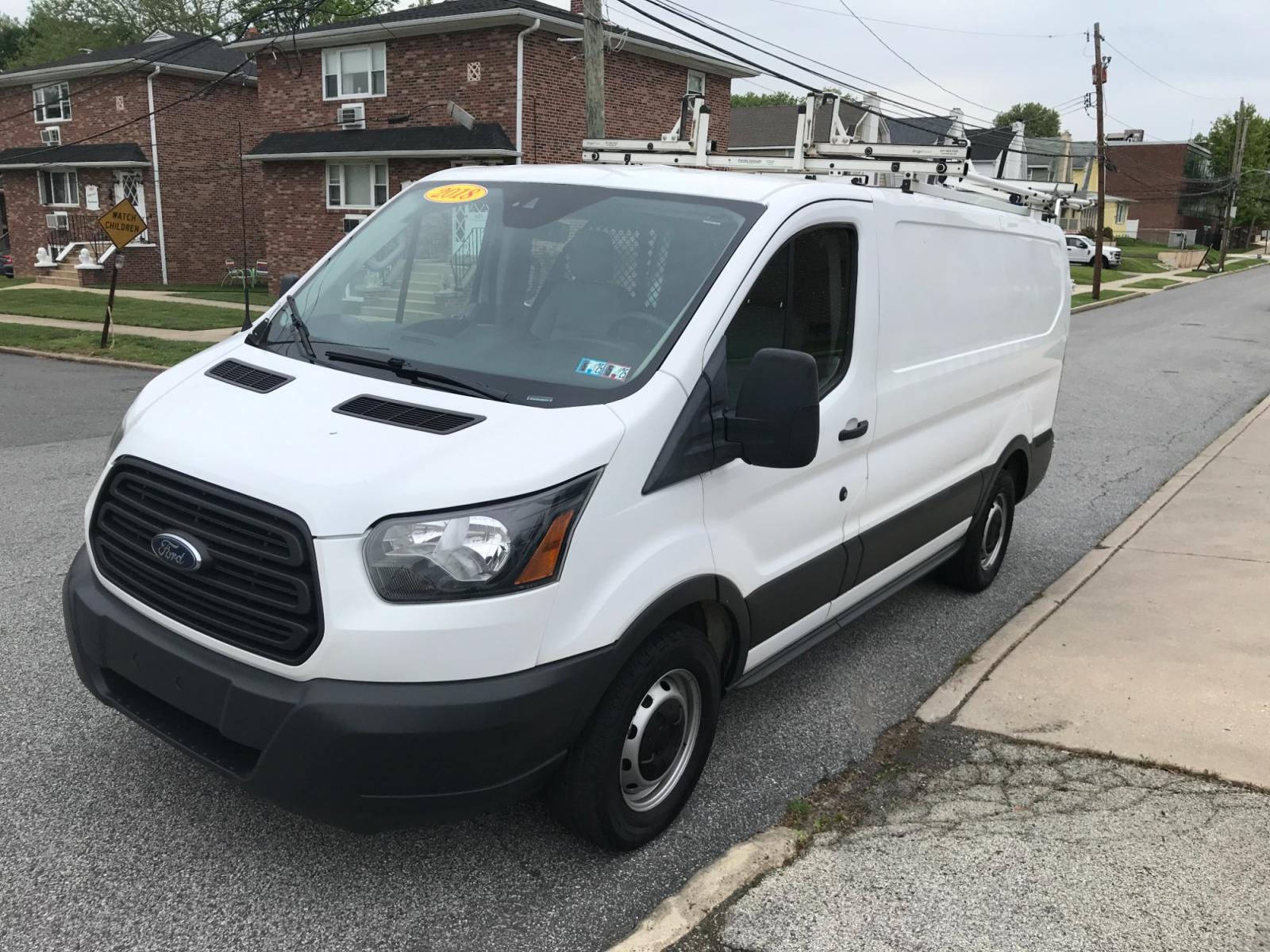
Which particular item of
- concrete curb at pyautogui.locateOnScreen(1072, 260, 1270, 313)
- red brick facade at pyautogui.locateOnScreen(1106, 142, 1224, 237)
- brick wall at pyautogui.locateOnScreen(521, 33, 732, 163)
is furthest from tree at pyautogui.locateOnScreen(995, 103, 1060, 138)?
brick wall at pyautogui.locateOnScreen(521, 33, 732, 163)

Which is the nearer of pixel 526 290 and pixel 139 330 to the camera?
pixel 526 290

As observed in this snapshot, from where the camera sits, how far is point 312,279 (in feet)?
13.5

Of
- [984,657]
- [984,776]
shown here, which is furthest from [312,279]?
[984,657]

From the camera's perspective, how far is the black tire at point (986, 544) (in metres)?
5.81

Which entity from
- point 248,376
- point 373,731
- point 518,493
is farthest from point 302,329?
point 373,731

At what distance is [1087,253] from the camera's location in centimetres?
4872

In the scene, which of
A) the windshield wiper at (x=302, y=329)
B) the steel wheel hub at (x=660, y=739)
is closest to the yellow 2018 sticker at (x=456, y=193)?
the windshield wiper at (x=302, y=329)

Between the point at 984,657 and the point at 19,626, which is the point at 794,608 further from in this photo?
the point at 19,626

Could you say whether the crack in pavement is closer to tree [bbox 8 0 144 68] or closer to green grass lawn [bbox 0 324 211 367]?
green grass lawn [bbox 0 324 211 367]

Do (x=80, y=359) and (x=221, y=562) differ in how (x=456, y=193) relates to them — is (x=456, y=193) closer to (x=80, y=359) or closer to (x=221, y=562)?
(x=221, y=562)

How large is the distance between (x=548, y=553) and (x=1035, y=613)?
153 inches

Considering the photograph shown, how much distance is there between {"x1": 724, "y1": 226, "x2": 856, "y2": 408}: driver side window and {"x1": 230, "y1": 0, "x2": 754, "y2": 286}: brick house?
1953 cm

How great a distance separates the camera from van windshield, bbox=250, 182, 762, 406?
329 cm

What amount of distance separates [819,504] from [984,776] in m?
1.22
